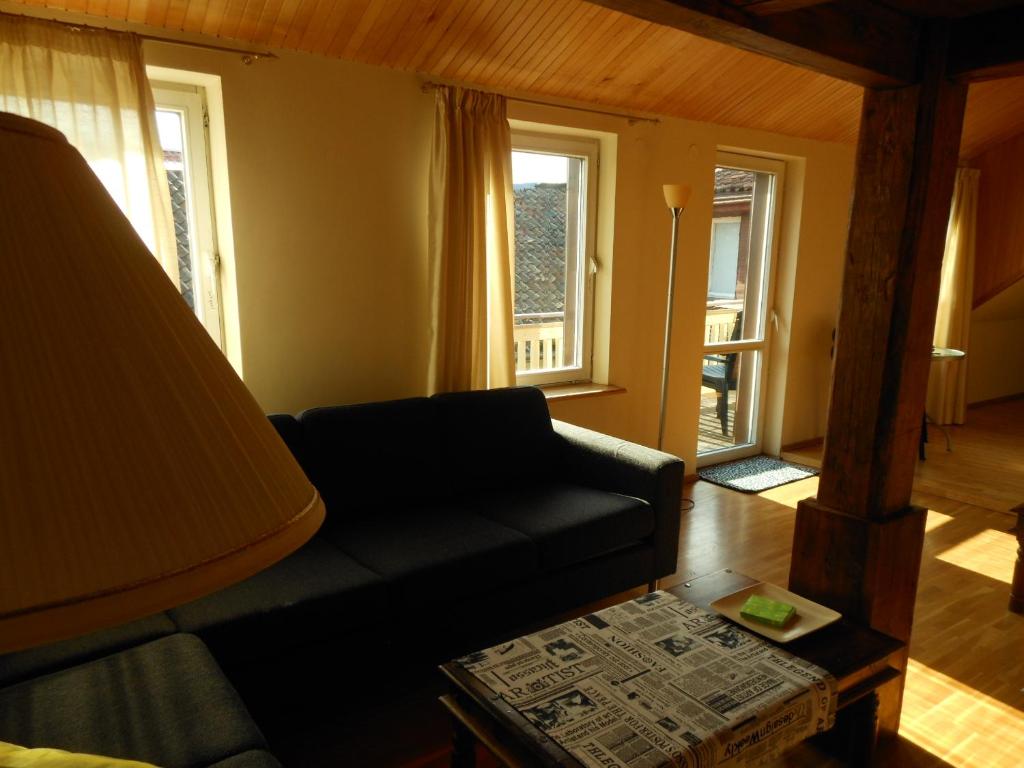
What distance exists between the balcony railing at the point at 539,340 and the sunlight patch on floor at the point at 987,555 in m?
2.27

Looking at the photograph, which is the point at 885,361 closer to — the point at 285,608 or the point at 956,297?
the point at 285,608

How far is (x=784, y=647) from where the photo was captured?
1855 millimetres

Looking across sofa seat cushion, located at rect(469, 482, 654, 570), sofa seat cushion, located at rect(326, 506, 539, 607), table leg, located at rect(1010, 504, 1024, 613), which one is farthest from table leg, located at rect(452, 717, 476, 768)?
table leg, located at rect(1010, 504, 1024, 613)

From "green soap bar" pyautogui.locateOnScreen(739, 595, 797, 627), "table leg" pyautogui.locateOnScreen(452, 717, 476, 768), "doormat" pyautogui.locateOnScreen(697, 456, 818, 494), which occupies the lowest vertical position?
"doormat" pyautogui.locateOnScreen(697, 456, 818, 494)

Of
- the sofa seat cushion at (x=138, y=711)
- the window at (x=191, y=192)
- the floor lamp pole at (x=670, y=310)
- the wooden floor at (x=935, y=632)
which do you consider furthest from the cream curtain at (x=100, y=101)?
the floor lamp pole at (x=670, y=310)

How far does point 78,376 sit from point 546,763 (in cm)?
133

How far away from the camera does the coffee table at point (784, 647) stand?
1.52 meters

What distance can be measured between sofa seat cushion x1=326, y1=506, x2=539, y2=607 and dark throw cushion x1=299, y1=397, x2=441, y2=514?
11 centimetres

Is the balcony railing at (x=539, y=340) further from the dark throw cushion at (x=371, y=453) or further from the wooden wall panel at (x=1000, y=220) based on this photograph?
the wooden wall panel at (x=1000, y=220)

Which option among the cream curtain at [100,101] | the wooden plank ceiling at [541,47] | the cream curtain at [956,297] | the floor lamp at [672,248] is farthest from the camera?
the cream curtain at [956,297]

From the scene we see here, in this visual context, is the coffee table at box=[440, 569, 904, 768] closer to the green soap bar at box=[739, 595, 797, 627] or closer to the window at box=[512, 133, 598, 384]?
the green soap bar at box=[739, 595, 797, 627]

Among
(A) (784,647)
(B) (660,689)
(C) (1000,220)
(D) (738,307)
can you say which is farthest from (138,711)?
(C) (1000,220)

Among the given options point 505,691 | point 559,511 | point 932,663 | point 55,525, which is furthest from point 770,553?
point 55,525

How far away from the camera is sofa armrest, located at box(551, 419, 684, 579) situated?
9.71ft
